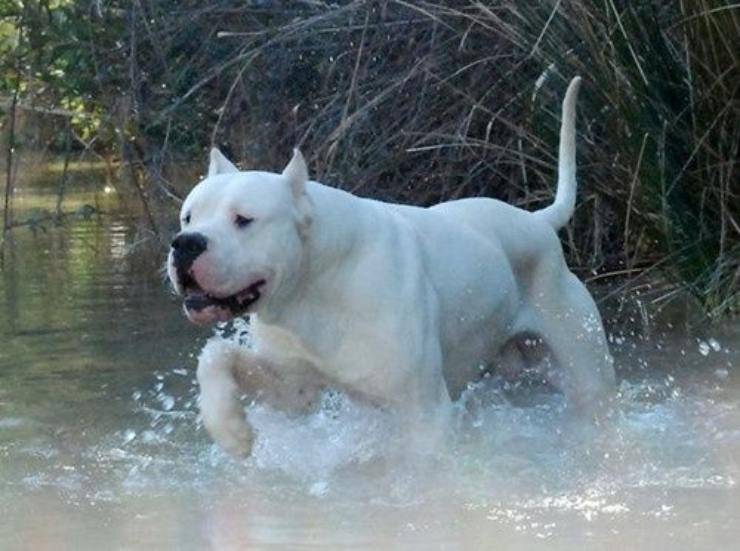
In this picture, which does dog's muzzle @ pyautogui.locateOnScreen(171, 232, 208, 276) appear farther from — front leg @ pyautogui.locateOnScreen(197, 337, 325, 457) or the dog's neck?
front leg @ pyautogui.locateOnScreen(197, 337, 325, 457)

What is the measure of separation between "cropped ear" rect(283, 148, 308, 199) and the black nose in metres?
0.45

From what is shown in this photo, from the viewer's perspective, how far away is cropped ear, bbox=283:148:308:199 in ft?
20.3

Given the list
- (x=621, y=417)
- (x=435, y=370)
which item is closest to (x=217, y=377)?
(x=435, y=370)

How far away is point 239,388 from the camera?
6285 mm

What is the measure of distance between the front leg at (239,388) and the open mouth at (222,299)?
0.30 metres

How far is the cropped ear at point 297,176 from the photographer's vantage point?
243 inches

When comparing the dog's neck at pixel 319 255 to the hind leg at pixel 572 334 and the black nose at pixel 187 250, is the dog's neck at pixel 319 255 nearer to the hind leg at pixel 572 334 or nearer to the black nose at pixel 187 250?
the black nose at pixel 187 250

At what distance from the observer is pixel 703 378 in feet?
25.8

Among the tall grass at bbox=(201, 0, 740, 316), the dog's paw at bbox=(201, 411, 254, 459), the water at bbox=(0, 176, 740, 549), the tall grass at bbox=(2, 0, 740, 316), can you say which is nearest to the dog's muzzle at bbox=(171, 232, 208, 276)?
the dog's paw at bbox=(201, 411, 254, 459)

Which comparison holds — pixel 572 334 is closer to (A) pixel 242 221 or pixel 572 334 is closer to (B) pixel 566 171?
(B) pixel 566 171

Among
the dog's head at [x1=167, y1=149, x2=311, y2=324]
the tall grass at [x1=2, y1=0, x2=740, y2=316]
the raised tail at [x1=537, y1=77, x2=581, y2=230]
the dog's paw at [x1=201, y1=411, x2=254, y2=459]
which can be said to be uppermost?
the dog's head at [x1=167, y1=149, x2=311, y2=324]

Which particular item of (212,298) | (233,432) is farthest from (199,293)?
(233,432)

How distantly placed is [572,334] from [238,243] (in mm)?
1717

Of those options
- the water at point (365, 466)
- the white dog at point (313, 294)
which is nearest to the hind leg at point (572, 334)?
the water at point (365, 466)
